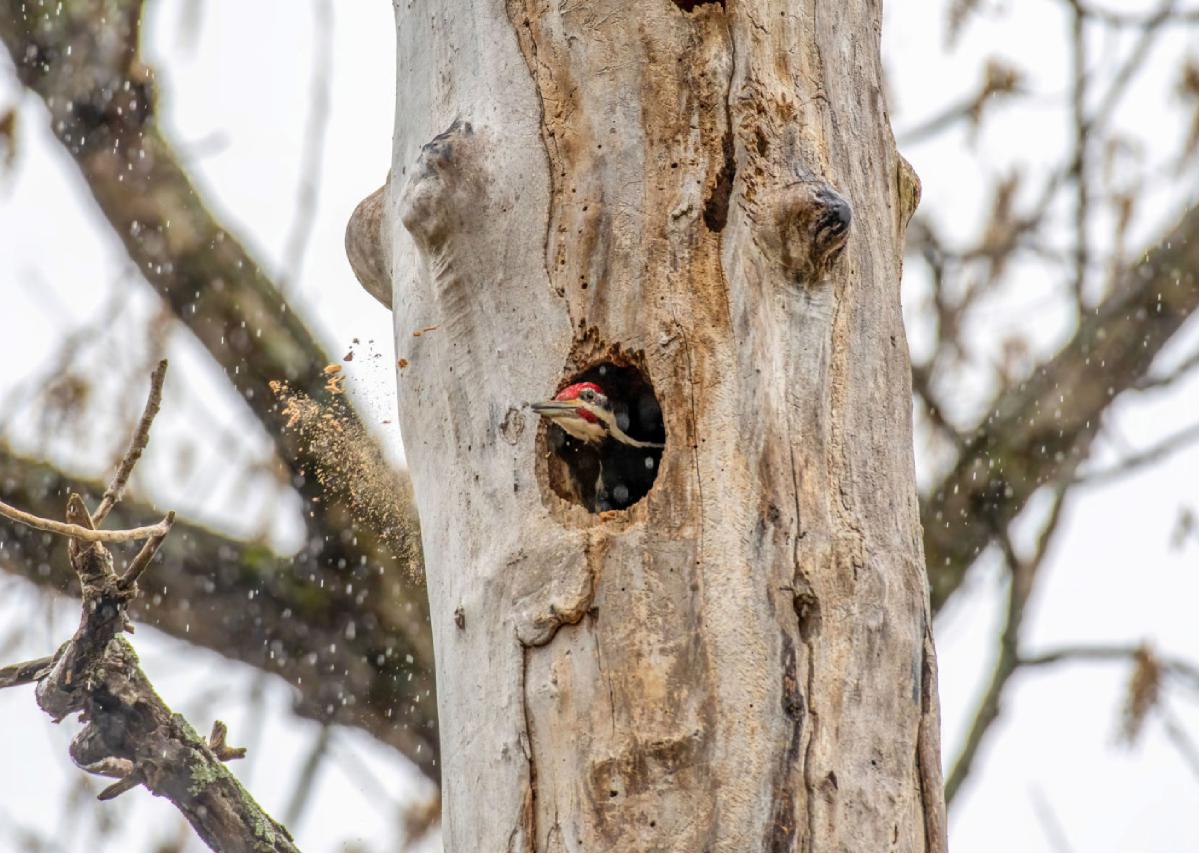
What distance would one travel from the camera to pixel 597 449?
8.00ft

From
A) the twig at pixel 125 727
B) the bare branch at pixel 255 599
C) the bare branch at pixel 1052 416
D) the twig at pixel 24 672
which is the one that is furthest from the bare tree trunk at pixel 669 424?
the bare branch at pixel 1052 416

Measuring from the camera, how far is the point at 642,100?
2.33m

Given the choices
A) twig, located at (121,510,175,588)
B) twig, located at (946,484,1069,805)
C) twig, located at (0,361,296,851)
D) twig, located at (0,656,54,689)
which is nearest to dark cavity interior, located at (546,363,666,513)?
twig, located at (121,510,175,588)

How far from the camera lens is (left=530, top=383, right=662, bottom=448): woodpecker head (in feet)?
7.22

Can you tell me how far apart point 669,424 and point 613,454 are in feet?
1.24

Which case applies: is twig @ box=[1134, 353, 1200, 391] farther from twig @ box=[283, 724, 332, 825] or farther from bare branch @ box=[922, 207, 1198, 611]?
twig @ box=[283, 724, 332, 825]

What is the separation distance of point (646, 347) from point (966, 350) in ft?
12.4

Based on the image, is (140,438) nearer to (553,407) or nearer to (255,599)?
(553,407)

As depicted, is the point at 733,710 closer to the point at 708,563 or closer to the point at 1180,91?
the point at 708,563

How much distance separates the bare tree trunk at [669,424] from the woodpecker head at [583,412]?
0.03m

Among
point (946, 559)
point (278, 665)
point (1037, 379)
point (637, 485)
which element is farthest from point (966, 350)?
point (637, 485)

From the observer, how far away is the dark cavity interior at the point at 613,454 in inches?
89.7

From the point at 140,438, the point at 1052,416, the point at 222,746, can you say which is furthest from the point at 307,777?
the point at 140,438

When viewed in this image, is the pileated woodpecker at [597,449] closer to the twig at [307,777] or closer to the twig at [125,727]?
the twig at [125,727]
